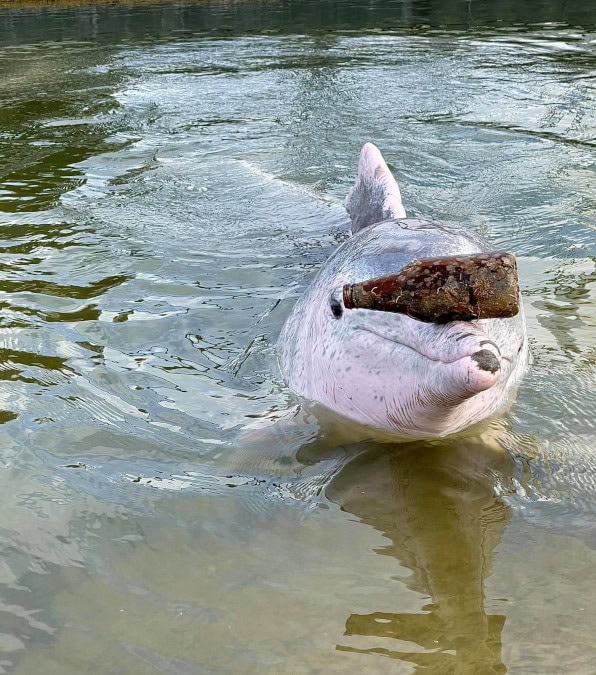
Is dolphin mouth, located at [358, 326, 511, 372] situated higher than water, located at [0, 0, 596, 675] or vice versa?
dolphin mouth, located at [358, 326, 511, 372]

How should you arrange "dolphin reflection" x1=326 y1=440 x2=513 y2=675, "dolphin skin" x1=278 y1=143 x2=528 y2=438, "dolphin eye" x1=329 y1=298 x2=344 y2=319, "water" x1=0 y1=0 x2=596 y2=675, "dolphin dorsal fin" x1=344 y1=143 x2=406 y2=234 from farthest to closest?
1. "dolphin dorsal fin" x1=344 y1=143 x2=406 y2=234
2. "dolphin eye" x1=329 y1=298 x2=344 y2=319
3. "dolphin skin" x1=278 y1=143 x2=528 y2=438
4. "water" x1=0 y1=0 x2=596 y2=675
5. "dolphin reflection" x1=326 y1=440 x2=513 y2=675

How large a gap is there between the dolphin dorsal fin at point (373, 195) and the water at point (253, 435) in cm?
46

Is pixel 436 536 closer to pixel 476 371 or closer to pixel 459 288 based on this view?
pixel 476 371

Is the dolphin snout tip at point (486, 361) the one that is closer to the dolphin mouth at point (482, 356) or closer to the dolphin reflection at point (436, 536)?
the dolphin mouth at point (482, 356)

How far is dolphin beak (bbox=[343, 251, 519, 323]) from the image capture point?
2.67 metres

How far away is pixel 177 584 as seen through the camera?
→ 2.88 m

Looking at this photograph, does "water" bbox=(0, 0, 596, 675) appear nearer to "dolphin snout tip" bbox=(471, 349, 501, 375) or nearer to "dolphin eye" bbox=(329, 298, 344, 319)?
"dolphin eye" bbox=(329, 298, 344, 319)

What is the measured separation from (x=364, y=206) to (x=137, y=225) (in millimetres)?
2437

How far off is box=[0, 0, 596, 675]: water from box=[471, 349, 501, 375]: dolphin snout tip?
2.46 feet

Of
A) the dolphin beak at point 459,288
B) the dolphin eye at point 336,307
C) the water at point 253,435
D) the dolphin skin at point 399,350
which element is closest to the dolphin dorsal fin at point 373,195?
the water at point 253,435

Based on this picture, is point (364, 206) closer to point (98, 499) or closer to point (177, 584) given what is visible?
point (98, 499)

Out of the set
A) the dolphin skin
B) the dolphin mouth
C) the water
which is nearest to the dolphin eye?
the dolphin skin

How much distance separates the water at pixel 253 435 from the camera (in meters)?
2.65

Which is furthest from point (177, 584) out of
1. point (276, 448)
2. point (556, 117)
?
point (556, 117)
